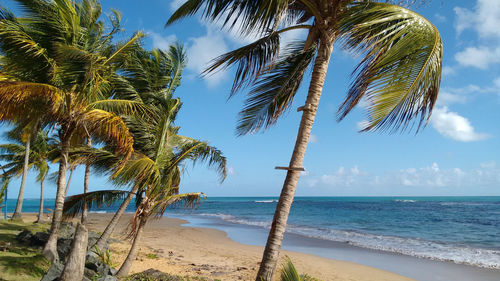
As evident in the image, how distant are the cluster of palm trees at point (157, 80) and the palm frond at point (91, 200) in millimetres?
26

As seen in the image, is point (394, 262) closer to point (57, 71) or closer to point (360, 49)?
point (360, 49)

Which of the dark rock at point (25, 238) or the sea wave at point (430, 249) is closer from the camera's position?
the dark rock at point (25, 238)

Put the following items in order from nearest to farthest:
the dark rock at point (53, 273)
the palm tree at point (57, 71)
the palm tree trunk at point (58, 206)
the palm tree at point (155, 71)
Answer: the dark rock at point (53, 273) < the palm tree at point (57, 71) < the palm tree trunk at point (58, 206) < the palm tree at point (155, 71)

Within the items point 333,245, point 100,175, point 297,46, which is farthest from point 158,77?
point 333,245

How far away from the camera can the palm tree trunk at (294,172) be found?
3.63 metres

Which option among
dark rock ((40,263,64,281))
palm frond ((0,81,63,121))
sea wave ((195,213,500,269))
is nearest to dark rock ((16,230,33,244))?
palm frond ((0,81,63,121))

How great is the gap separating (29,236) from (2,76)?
17.1 ft

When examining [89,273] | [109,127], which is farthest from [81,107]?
[89,273]

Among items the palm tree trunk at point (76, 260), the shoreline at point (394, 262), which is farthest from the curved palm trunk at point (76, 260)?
the shoreline at point (394, 262)

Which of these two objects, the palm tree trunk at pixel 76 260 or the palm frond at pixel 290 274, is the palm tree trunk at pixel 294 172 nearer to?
the palm frond at pixel 290 274

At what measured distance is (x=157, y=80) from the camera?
11016mm

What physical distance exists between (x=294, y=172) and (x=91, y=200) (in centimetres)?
623

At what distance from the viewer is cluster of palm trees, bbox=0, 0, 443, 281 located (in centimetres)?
351

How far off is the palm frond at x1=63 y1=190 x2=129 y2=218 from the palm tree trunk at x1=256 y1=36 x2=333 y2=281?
5261 millimetres
